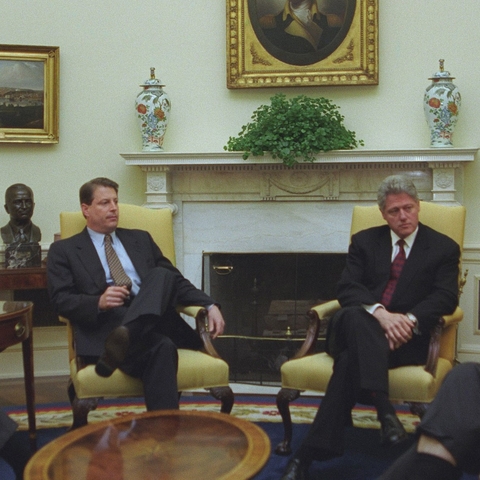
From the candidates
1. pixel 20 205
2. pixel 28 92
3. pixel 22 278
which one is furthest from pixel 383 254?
pixel 28 92

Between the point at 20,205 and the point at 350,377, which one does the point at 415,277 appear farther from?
the point at 20,205

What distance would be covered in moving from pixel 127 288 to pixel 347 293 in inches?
43.5

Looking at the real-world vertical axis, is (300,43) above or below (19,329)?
above

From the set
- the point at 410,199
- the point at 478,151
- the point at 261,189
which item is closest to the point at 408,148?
the point at 478,151

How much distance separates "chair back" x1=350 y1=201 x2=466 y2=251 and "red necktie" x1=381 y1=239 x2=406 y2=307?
33cm

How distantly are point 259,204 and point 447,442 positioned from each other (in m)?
3.15

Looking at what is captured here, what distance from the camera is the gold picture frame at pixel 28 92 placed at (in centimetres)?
509

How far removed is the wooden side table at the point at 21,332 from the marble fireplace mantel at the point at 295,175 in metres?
1.77

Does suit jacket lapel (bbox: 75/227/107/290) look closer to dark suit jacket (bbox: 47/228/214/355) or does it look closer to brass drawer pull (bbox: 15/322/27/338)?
dark suit jacket (bbox: 47/228/214/355)

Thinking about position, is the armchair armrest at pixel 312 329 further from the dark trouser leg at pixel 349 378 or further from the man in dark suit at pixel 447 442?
the man in dark suit at pixel 447 442

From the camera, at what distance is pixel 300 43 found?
5008 mm

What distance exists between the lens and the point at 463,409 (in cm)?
218

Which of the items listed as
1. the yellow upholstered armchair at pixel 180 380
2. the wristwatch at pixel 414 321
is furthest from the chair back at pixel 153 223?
the wristwatch at pixel 414 321

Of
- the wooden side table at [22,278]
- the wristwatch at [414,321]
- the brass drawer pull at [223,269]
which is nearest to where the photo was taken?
the wristwatch at [414,321]
